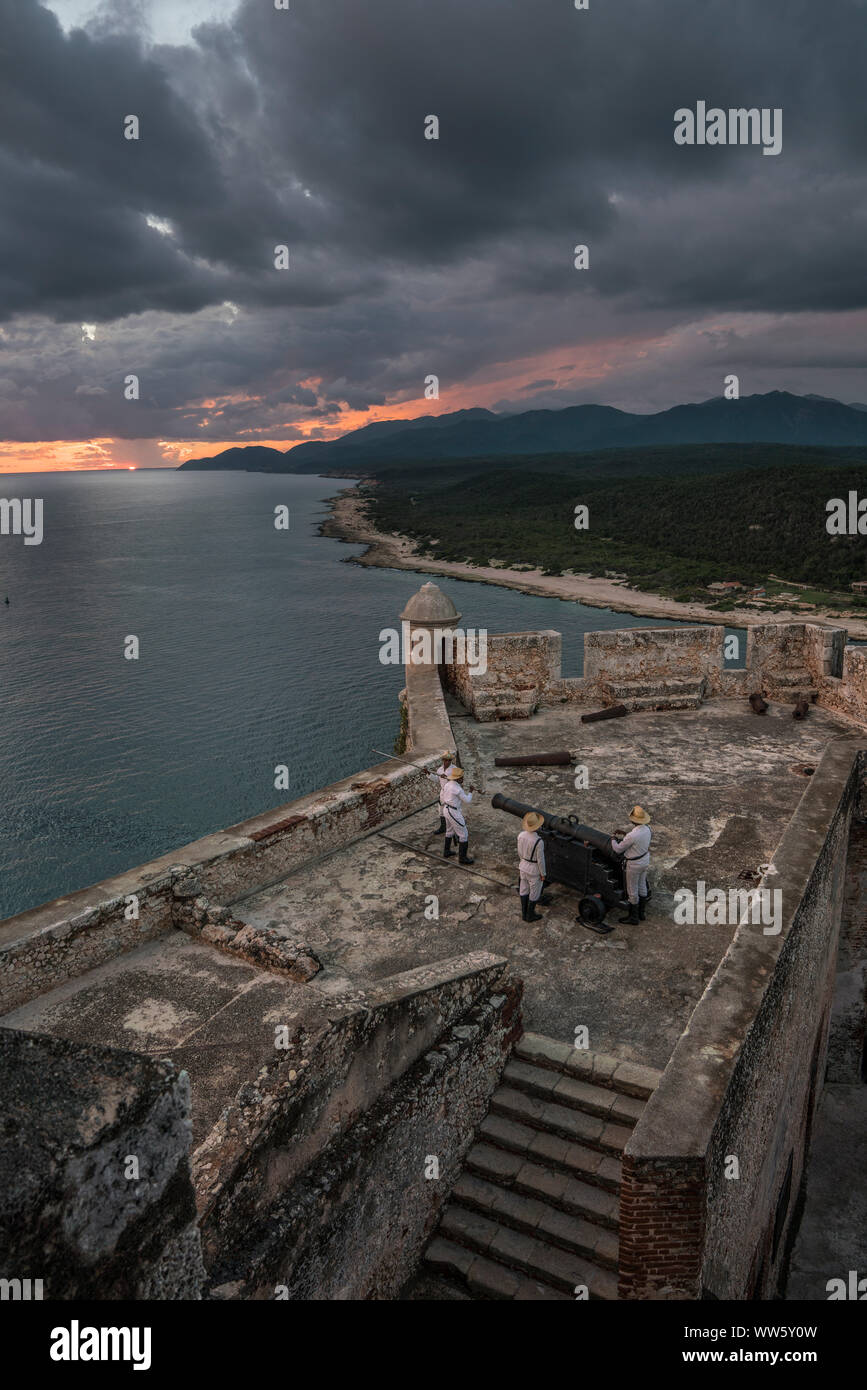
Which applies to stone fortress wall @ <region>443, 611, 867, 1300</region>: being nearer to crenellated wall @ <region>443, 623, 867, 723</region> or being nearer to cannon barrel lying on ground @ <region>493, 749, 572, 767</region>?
crenellated wall @ <region>443, 623, 867, 723</region>

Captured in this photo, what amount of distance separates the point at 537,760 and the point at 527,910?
4275 millimetres

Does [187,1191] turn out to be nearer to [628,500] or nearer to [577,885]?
[577,885]

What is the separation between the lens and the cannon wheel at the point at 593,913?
28.5 ft

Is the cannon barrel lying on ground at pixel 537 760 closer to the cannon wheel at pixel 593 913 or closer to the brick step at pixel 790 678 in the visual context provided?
the cannon wheel at pixel 593 913

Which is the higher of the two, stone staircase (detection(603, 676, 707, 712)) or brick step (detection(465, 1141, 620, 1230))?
stone staircase (detection(603, 676, 707, 712))

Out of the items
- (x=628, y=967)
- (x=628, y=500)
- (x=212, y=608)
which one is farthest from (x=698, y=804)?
(x=628, y=500)

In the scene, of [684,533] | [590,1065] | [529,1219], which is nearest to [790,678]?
[590,1065]

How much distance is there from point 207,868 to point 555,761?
5953 mm

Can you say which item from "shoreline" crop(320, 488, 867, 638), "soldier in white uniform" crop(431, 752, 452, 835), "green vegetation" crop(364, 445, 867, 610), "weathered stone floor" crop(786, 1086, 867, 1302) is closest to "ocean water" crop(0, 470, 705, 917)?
"shoreline" crop(320, 488, 867, 638)

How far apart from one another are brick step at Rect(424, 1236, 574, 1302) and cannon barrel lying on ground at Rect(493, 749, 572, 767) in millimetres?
7258

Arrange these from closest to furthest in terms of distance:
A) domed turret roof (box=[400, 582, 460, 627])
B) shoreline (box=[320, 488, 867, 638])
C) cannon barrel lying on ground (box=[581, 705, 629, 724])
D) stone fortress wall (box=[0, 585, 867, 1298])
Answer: stone fortress wall (box=[0, 585, 867, 1298]) → cannon barrel lying on ground (box=[581, 705, 629, 724]) → domed turret roof (box=[400, 582, 460, 627]) → shoreline (box=[320, 488, 867, 638])

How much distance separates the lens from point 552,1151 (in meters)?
6.59

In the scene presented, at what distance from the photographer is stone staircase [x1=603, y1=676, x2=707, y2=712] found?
1559cm

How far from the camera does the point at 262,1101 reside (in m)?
5.26
